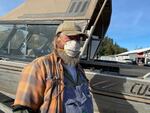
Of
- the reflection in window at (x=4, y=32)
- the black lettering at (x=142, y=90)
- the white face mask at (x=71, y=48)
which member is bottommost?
the black lettering at (x=142, y=90)

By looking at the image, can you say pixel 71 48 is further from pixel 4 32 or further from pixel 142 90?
pixel 4 32

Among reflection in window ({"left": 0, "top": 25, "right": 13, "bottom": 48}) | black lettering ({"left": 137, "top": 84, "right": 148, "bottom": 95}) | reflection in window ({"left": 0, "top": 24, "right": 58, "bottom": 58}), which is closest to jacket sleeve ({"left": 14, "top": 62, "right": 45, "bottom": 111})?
black lettering ({"left": 137, "top": 84, "right": 148, "bottom": 95})

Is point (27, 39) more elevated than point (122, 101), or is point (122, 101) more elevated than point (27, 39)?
point (27, 39)

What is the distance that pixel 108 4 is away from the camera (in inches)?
246

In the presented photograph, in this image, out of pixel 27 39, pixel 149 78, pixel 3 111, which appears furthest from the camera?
pixel 27 39

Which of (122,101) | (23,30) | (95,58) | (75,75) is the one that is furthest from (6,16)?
(75,75)

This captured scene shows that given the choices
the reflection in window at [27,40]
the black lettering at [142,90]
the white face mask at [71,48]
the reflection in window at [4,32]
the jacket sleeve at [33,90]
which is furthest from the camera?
the reflection in window at [4,32]

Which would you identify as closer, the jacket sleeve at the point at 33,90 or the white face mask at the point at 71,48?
the jacket sleeve at the point at 33,90

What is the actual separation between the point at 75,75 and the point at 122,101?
1.03m

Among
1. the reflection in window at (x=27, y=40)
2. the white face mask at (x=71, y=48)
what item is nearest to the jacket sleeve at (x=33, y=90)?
the white face mask at (x=71, y=48)

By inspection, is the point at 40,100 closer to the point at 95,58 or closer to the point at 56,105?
the point at 56,105

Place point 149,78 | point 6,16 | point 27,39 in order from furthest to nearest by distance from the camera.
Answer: point 6,16, point 27,39, point 149,78

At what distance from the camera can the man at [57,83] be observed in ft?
8.12

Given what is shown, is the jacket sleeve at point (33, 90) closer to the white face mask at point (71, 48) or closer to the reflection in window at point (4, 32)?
the white face mask at point (71, 48)
